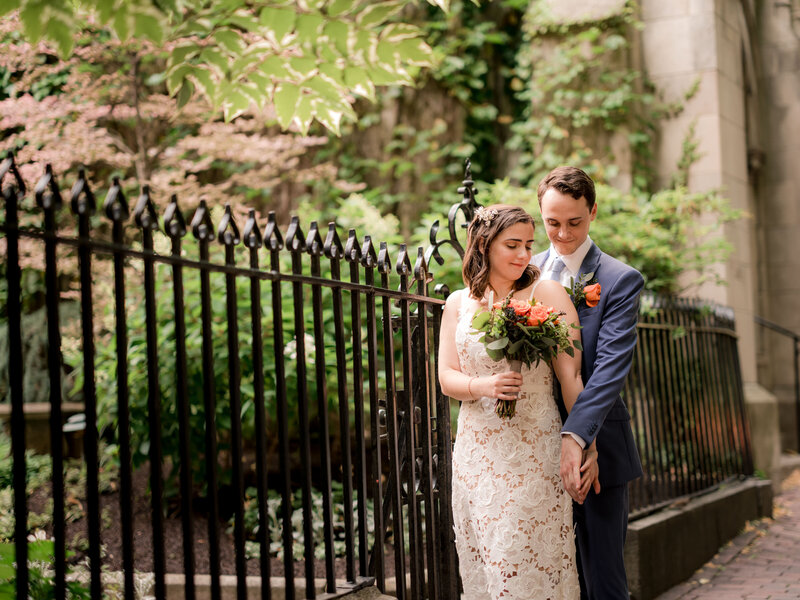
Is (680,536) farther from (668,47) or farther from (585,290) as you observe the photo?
(668,47)

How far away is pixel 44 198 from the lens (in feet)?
7.21

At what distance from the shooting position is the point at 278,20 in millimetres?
2992

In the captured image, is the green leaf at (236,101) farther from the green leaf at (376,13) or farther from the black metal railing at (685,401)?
the black metal railing at (685,401)

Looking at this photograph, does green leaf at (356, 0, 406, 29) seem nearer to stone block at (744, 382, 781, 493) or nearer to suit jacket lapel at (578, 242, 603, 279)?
suit jacket lapel at (578, 242, 603, 279)

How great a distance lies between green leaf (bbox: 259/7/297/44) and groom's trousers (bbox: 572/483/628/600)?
218cm

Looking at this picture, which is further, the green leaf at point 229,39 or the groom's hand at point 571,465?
the groom's hand at point 571,465

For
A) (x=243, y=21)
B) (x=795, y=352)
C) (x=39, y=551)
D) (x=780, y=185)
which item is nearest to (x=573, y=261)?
(x=243, y=21)

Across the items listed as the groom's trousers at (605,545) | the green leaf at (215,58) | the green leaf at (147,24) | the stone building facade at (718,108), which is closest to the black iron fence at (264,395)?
the green leaf at (147,24)

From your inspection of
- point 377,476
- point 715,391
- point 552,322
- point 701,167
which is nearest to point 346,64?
point 552,322

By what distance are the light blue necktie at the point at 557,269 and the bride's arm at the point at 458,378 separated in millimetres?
425

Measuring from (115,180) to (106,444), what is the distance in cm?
551


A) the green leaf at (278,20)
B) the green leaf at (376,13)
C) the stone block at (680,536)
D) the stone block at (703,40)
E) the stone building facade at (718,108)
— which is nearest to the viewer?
the green leaf at (376,13)

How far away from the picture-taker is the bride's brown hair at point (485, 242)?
10.8 feet

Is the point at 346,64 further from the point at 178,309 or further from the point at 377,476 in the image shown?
the point at 377,476
